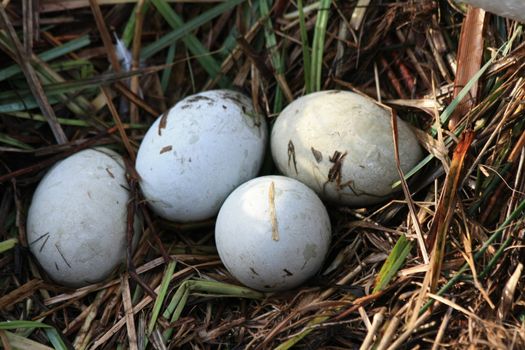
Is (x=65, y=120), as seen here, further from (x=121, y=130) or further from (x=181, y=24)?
(x=181, y=24)

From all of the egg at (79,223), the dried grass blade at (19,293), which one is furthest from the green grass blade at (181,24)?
the dried grass blade at (19,293)

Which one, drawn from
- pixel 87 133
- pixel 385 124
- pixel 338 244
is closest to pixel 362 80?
pixel 385 124

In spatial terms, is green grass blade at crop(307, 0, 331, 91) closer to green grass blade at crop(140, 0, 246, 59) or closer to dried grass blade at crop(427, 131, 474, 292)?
green grass blade at crop(140, 0, 246, 59)

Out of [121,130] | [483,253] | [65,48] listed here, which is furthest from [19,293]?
[483,253]

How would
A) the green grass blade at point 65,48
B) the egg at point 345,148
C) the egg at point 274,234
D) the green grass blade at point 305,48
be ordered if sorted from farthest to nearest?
the green grass blade at point 65,48 → the green grass blade at point 305,48 → the egg at point 345,148 → the egg at point 274,234

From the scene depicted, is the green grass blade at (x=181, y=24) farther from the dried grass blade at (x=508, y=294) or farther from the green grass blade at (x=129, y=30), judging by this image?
the dried grass blade at (x=508, y=294)

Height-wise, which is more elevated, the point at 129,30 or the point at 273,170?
the point at 129,30
